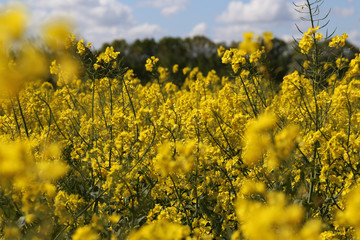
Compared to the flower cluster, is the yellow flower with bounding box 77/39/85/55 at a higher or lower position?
higher

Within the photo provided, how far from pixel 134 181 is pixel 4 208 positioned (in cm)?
94

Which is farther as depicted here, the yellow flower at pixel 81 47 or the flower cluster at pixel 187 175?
the yellow flower at pixel 81 47

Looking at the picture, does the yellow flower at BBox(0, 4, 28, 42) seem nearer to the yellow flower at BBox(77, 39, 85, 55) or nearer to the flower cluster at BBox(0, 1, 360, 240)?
the flower cluster at BBox(0, 1, 360, 240)

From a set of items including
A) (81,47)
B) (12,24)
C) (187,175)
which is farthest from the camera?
(81,47)

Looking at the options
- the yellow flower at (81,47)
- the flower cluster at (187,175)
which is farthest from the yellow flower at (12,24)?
the yellow flower at (81,47)

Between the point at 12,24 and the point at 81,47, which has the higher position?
the point at 81,47

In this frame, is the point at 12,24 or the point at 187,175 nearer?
the point at 12,24

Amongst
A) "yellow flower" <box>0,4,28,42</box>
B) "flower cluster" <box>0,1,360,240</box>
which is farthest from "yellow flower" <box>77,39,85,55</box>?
"yellow flower" <box>0,4,28,42</box>

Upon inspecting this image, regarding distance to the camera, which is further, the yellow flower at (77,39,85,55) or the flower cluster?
the yellow flower at (77,39,85,55)

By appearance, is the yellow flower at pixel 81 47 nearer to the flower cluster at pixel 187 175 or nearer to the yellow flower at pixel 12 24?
the flower cluster at pixel 187 175

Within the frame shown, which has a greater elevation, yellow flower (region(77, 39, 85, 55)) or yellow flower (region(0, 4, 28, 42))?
yellow flower (region(77, 39, 85, 55))

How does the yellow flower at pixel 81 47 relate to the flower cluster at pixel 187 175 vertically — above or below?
→ above

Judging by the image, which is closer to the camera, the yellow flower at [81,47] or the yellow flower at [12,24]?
the yellow flower at [12,24]

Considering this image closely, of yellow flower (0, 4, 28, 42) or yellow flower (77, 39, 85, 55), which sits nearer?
yellow flower (0, 4, 28, 42)
